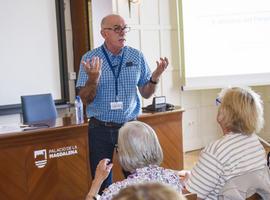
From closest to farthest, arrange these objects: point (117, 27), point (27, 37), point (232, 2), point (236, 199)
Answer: point (236, 199) → point (117, 27) → point (27, 37) → point (232, 2)

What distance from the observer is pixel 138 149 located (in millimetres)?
1859

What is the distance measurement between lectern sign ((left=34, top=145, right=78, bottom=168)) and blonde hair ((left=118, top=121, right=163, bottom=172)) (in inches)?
63.5

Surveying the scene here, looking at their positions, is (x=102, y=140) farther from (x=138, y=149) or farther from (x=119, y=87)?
(x=138, y=149)

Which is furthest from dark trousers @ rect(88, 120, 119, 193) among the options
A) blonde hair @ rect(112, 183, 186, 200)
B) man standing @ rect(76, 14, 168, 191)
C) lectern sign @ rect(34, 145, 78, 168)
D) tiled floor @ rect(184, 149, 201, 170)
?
tiled floor @ rect(184, 149, 201, 170)

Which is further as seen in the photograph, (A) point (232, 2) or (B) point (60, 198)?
(A) point (232, 2)

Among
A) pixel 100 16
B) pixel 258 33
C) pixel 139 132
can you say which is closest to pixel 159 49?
pixel 100 16

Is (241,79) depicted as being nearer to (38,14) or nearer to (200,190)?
(38,14)

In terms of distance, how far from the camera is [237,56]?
5.83 m

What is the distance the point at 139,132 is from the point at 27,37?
3600mm

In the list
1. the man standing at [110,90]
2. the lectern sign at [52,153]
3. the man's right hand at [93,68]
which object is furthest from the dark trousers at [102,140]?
the lectern sign at [52,153]

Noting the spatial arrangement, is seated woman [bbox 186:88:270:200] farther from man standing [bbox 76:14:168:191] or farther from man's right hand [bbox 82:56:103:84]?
man standing [bbox 76:14:168:191]

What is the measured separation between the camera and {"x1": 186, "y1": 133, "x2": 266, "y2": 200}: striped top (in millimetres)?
1894

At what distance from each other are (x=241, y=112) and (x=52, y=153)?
191cm

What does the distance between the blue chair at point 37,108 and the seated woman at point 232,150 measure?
104 inches
